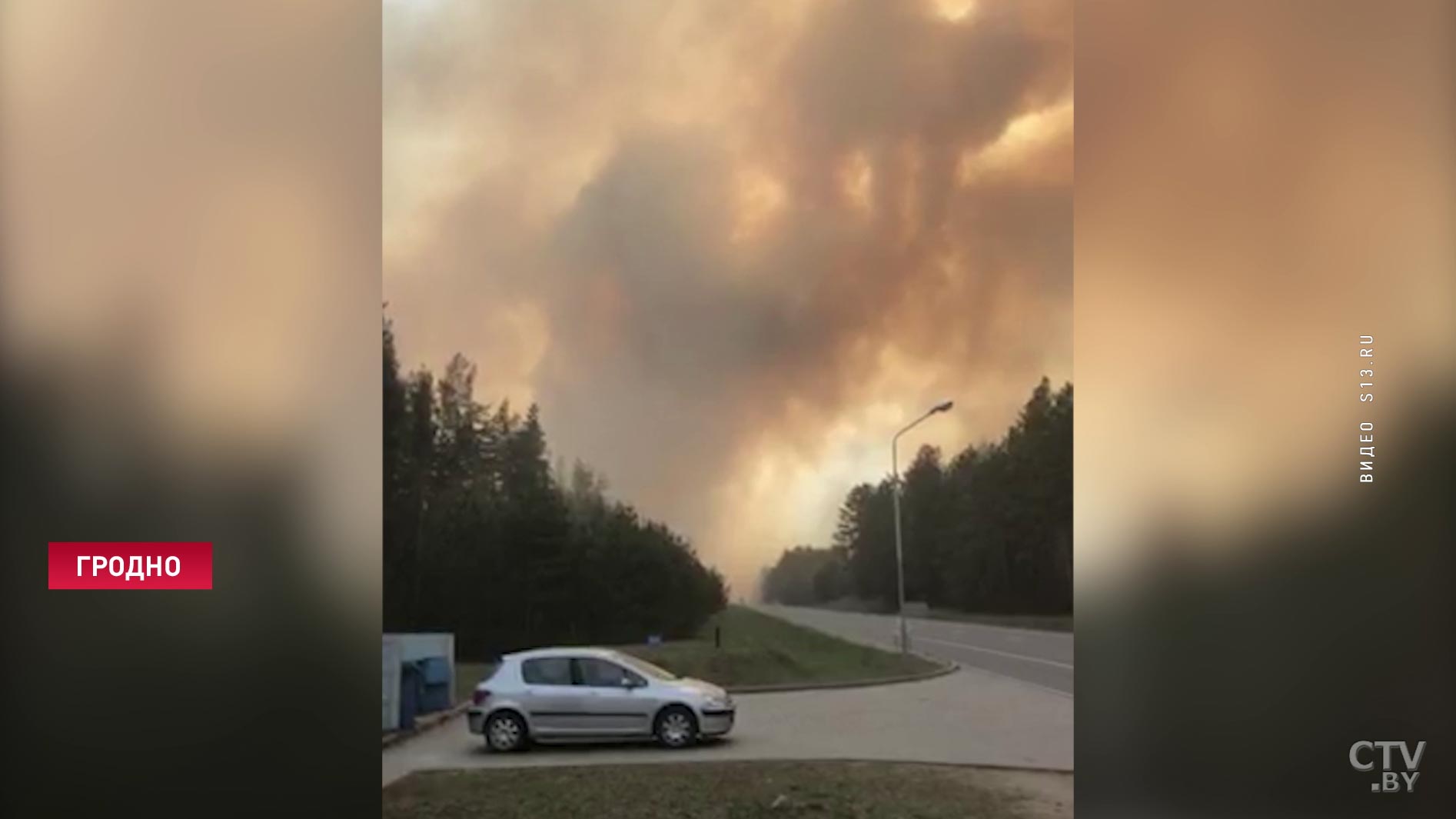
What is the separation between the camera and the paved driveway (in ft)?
11.1

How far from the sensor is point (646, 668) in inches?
133

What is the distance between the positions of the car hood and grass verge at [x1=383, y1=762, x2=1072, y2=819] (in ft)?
0.65

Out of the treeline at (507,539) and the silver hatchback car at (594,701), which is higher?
the treeline at (507,539)

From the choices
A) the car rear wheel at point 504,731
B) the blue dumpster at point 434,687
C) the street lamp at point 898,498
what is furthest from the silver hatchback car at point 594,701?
the street lamp at point 898,498

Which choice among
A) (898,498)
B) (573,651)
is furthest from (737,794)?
(898,498)

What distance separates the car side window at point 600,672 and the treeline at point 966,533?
46 cm

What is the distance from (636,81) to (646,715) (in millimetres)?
1871

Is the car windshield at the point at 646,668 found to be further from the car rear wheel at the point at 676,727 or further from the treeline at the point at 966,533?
the treeline at the point at 966,533

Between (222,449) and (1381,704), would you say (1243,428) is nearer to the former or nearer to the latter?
(1381,704)

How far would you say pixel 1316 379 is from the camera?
3.48 meters

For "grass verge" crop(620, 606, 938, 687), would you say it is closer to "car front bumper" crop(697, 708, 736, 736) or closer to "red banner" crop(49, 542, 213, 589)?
"car front bumper" crop(697, 708, 736, 736)

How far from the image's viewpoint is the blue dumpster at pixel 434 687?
10.8 ft

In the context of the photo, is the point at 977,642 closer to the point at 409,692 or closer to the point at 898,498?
the point at 898,498

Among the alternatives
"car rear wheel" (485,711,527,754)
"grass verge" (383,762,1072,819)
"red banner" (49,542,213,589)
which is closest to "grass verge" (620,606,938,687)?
"grass verge" (383,762,1072,819)
